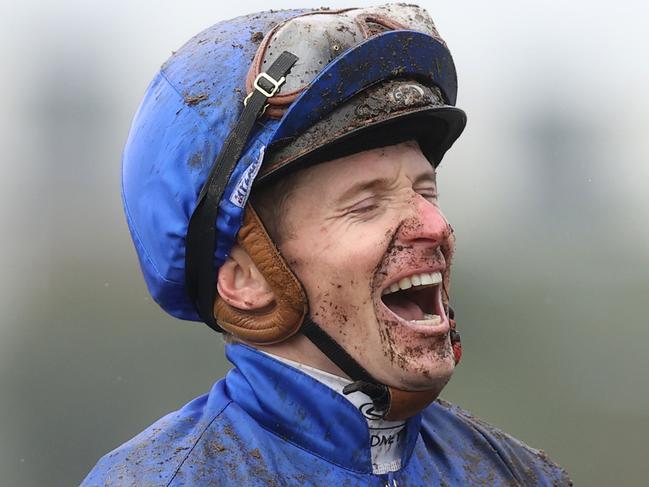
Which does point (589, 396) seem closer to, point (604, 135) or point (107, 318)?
point (604, 135)

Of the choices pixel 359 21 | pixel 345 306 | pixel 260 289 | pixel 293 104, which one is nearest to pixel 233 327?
pixel 260 289

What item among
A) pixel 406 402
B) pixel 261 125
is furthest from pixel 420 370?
pixel 261 125

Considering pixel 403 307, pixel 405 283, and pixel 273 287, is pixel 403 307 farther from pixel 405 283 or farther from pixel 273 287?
pixel 273 287

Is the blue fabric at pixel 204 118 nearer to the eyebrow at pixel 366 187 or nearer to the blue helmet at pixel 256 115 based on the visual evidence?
the blue helmet at pixel 256 115

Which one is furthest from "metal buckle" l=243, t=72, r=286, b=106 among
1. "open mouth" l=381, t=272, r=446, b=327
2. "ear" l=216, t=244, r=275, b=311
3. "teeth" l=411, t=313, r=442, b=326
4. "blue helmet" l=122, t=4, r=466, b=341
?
"teeth" l=411, t=313, r=442, b=326

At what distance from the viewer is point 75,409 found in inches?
236

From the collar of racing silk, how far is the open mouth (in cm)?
23

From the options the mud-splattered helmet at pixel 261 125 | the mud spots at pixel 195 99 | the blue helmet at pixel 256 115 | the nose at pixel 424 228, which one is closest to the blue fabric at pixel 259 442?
the mud-splattered helmet at pixel 261 125

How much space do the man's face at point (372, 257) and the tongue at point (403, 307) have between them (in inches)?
0.7

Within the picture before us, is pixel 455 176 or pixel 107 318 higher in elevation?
pixel 455 176

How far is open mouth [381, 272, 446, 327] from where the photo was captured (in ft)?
8.36

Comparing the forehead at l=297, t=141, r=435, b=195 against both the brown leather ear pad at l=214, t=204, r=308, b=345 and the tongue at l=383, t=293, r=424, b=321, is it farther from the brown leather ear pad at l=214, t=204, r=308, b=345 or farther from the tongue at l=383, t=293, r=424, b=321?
the tongue at l=383, t=293, r=424, b=321

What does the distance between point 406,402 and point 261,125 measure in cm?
75

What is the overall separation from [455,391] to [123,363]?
2113mm
